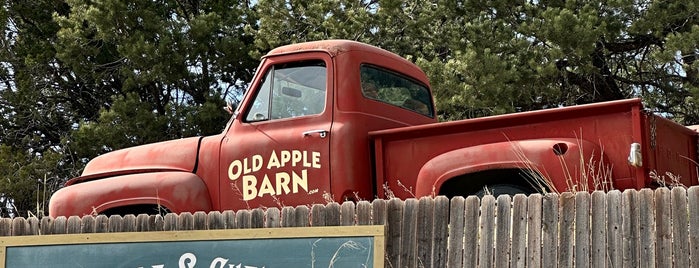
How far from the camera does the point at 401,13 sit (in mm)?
17328

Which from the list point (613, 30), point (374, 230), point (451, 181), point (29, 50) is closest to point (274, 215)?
point (374, 230)

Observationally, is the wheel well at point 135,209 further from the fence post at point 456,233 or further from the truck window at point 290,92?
the fence post at point 456,233

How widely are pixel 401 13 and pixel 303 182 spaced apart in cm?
1089

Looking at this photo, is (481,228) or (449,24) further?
(449,24)

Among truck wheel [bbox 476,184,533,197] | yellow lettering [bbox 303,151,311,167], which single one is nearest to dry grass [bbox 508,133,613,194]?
truck wheel [bbox 476,184,533,197]

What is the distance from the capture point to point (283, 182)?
695 cm

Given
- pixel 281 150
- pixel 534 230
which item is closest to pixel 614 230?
pixel 534 230

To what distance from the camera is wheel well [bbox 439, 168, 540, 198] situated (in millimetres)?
6200

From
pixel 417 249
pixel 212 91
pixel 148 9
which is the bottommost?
pixel 417 249

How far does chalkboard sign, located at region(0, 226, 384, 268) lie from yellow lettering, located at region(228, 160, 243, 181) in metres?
1.08

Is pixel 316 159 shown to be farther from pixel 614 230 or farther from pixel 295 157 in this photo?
pixel 614 230

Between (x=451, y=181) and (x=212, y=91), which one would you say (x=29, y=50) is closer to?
(x=212, y=91)

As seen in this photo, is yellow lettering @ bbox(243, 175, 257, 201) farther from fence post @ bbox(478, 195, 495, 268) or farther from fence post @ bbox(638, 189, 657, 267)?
fence post @ bbox(638, 189, 657, 267)

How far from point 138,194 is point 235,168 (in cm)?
86
